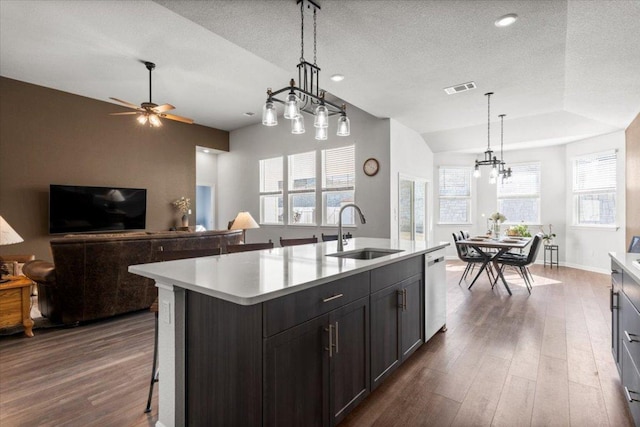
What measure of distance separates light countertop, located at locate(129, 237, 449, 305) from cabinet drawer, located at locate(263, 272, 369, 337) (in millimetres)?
49

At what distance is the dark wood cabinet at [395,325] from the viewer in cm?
204

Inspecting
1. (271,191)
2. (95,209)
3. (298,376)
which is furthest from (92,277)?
(271,191)

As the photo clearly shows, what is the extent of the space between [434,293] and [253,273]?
1.93 metres

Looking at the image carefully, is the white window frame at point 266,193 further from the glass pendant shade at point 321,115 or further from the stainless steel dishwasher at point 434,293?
the glass pendant shade at point 321,115

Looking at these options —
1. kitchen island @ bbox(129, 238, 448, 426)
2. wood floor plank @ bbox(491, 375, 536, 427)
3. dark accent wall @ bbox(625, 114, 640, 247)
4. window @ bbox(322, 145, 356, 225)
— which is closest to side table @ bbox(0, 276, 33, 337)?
kitchen island @ bbox(129, 238, 448, 426)

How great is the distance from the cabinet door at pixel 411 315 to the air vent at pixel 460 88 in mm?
2670

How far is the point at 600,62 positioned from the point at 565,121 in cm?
287

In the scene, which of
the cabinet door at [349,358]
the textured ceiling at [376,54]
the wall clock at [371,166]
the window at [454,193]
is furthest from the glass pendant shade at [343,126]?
the window at [454,193]

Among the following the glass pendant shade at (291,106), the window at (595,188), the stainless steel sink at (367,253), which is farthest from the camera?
the window at (595,188)

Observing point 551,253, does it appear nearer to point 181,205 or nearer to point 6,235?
point 181,205

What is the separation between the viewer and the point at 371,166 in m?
5.87

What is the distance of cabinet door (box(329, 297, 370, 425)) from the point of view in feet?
5.52

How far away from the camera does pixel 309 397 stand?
60.4 inches

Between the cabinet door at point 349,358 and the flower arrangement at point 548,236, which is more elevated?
the flower arrangement at point 548,236
